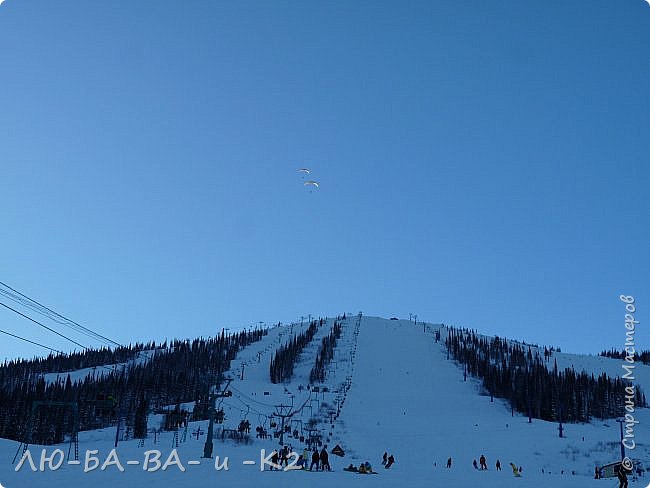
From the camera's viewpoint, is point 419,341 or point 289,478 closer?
point 289,478

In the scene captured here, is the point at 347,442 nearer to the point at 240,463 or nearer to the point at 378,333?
the point at 240,463

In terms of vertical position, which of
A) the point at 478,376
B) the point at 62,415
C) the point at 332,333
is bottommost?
the point at 62,415

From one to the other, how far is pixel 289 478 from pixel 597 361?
145 metres

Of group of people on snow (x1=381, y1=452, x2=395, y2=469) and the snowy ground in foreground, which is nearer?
the snowy ground in foreground

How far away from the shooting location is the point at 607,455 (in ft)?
198

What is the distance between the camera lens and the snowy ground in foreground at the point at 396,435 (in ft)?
→ 90.6

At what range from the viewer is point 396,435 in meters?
68.4

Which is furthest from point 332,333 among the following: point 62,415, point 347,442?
point 347,442

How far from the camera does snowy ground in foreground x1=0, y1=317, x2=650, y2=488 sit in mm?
27625

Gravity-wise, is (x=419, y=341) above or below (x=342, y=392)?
above

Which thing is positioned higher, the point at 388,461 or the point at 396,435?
the point at 388,461

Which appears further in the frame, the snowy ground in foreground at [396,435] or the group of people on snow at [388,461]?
the group of people on snow at [388,461]

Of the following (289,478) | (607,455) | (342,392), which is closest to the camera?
(289,478)

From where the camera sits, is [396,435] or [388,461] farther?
[396,435]
